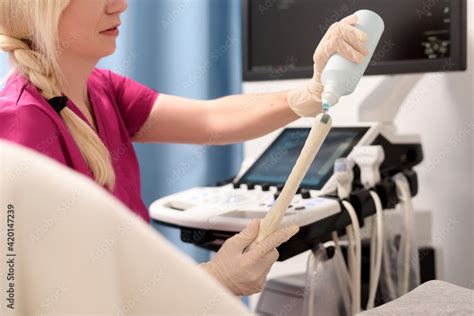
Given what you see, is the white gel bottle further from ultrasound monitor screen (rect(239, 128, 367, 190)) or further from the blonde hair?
the blonde hair

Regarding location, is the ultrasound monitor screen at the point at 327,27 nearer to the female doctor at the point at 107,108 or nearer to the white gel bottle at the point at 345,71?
the female doctor at the point at 107,108

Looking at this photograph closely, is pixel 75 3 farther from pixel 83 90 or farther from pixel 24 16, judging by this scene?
pixel 83 90

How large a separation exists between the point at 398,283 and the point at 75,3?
3.08 feet

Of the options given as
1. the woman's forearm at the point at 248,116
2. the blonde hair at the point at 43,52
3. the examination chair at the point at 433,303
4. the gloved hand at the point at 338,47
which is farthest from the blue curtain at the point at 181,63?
the examination chair at the point at 433,303

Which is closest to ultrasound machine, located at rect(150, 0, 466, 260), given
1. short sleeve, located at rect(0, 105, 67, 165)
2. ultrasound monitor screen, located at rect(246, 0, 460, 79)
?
ultrasound monitor screen, located at rect(246, 0, 460, 79)

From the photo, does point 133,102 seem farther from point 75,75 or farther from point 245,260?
point 245,260

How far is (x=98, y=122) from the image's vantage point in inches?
52.1

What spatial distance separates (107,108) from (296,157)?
1.50 ft

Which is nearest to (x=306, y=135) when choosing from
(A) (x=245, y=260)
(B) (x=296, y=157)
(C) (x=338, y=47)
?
(B) (x=296, y=157)

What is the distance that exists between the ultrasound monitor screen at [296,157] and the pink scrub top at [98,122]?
0.28 metres

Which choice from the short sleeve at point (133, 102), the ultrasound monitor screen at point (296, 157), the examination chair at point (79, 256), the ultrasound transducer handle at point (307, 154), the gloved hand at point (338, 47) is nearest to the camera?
the examination chair at point (79, 256)

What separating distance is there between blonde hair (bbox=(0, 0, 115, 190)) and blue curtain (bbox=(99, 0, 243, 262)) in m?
0.63

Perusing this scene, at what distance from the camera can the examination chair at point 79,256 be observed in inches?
16.2

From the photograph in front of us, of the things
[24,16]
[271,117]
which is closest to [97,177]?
[24,16]
